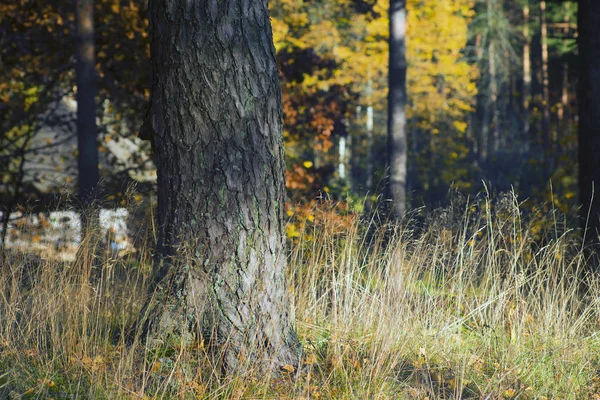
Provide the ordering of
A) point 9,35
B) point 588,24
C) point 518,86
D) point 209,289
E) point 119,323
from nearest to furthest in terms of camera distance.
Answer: point 209,289, point 119,323, point 588,24, point 9,35, point 518,86

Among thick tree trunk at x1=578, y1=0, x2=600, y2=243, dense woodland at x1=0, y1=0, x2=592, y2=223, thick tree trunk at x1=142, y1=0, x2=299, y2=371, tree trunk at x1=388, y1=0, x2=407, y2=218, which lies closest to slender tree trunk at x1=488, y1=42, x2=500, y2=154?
dense woodland at x1=0, y1=0, x2=592, y2=223

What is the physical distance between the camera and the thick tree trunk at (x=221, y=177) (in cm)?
357

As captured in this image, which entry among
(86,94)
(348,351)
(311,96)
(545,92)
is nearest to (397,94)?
(311,96)

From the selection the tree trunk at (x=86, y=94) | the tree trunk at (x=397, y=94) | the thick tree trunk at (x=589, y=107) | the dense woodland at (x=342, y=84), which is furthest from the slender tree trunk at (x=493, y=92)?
the thick tree trunk at (x=589, y=107)

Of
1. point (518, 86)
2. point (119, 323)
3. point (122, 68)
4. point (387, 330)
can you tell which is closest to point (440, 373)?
point (387, 330)

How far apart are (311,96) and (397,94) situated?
4.83 feet

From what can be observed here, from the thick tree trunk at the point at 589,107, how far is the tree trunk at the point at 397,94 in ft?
12.6

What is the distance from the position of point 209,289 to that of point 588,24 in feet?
15.6

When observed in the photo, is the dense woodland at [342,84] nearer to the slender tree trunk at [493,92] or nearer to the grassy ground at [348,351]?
the slender tree trunk at [493,92]

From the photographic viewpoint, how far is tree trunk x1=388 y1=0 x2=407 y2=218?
10.6m

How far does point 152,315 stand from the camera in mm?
3689

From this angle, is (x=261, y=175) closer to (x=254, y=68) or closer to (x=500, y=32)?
(x=254, y=68)

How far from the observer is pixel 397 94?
1075 cm

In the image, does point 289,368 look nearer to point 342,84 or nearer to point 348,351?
point 348,351
